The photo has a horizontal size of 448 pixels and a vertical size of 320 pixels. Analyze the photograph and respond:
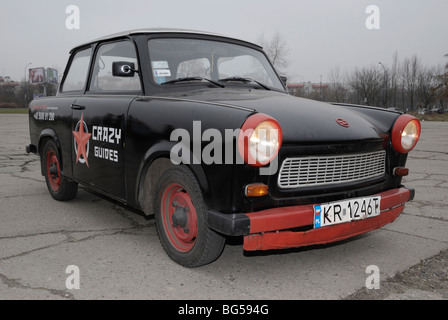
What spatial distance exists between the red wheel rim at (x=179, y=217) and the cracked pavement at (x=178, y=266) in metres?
0.17

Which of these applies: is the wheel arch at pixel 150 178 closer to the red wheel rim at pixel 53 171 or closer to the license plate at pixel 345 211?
the license plate at pixel 345 211

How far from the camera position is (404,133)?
10.1 ft

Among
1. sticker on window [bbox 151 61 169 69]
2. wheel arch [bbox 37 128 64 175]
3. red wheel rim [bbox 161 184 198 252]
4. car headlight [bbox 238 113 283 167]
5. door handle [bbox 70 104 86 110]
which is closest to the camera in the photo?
car headlight [bbox 238 113 283 167]

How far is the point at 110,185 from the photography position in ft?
11.3

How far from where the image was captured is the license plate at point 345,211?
8.23 ft

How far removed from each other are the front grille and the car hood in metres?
0.13

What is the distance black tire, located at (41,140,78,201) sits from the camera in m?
4.52

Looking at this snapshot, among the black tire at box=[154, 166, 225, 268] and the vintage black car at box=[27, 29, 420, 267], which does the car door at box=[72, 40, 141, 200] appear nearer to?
the vintage black car at box=[27, 29, 420, 267]

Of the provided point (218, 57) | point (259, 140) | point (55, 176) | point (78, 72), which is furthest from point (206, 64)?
point (55, 176)

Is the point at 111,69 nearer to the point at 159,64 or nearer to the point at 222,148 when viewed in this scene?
the point at 159,64

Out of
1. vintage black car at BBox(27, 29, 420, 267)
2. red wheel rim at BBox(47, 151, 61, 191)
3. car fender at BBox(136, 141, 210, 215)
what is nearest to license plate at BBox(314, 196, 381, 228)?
vintage black car at BBox(27, 29, 420, 267)

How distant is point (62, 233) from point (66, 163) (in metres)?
0.92

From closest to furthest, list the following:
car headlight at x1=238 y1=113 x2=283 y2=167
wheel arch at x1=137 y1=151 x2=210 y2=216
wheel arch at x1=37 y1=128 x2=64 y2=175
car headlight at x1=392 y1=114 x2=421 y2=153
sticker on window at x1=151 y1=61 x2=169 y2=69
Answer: car headlight at x1=238 y1=113 x2=283 y2=167, wheel arch at x1=137 y1=151 x2=210 y2=216, car headlight at x1=392 y1=114 x2=421 y2=153, sticker on window at x1=151 y1=61 x2=169 y2=69, wheel arch at x1=37 y1=128 x2=64 y2=175
